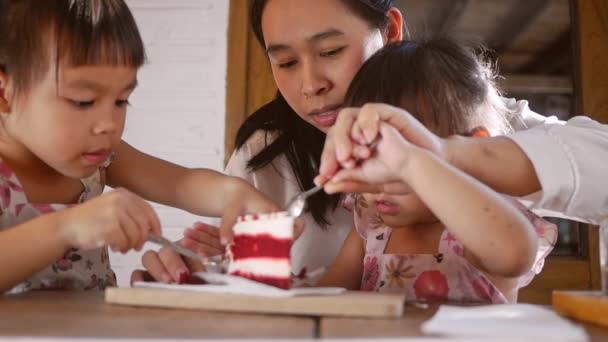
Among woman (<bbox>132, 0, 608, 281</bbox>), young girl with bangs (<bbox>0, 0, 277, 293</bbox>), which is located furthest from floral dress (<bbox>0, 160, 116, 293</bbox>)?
woman (<bbox>132, 0, 608, 281</bbox>)

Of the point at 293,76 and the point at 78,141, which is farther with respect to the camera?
the point at 293,76

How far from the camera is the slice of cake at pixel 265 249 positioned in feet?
3.13

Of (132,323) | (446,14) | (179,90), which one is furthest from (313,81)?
(446,14)

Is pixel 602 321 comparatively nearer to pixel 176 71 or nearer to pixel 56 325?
pixel 56 325

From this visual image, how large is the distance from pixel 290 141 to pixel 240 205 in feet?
2.20

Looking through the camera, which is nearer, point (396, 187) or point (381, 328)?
point (381, 328)

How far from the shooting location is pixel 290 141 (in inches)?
74.5

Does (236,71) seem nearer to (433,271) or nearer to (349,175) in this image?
(433,271)

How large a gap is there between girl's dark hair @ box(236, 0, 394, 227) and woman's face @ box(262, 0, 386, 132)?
0.49 ft

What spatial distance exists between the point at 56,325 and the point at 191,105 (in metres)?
2.41

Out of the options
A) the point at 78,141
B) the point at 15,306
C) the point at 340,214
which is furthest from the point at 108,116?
the point at 340,214

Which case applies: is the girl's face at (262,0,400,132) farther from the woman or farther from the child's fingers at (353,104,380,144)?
the child's fingers at (353,104,380,144)

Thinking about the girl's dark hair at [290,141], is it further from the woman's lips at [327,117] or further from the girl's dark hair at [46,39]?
the girl's dark hair at [46,39]

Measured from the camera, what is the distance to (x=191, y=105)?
307 centimetres
